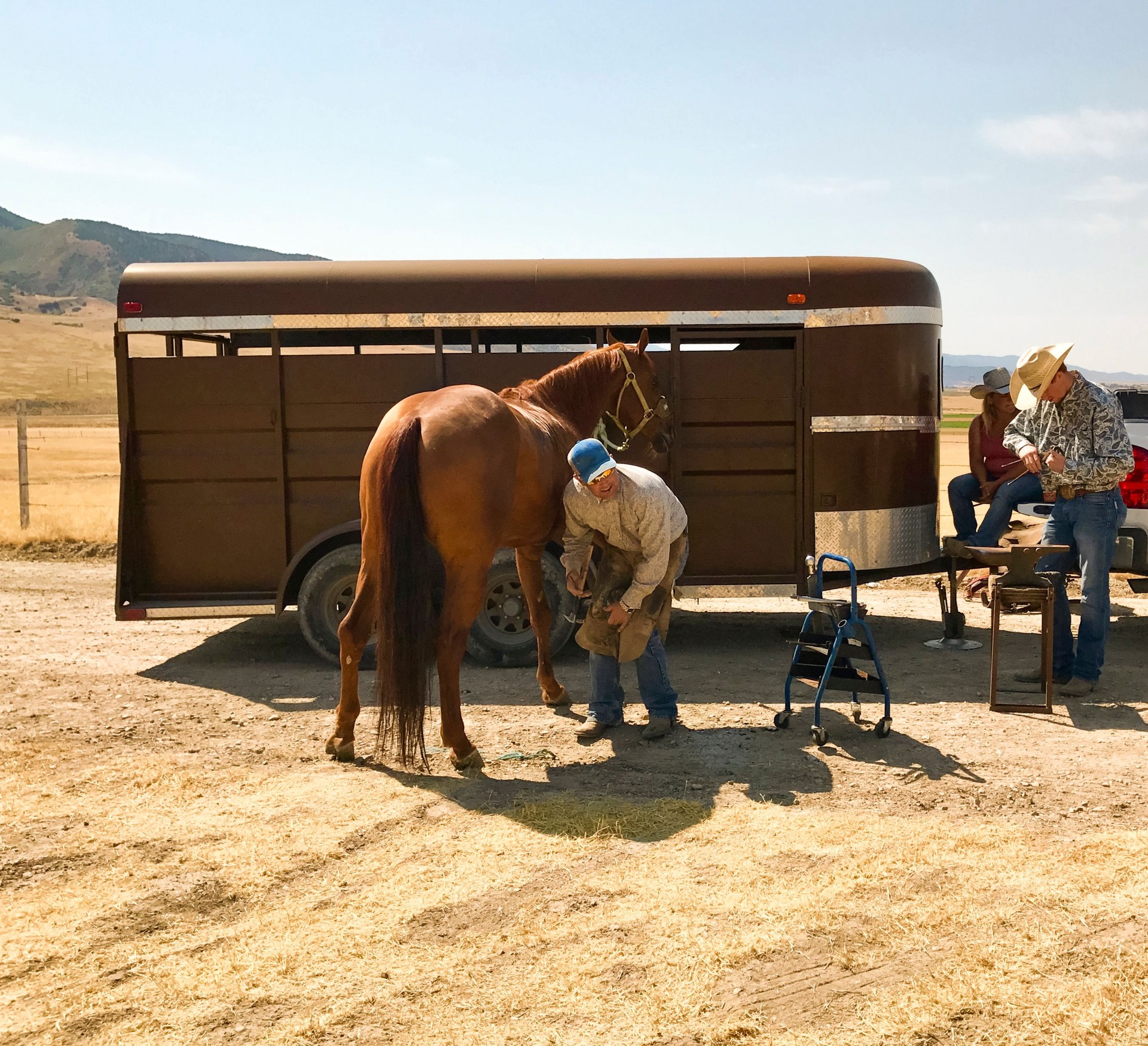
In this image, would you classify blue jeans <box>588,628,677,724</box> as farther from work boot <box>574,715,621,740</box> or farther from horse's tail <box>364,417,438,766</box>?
horse's tail <box>364,417,438,766</box>

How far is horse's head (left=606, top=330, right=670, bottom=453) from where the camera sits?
6.52 m

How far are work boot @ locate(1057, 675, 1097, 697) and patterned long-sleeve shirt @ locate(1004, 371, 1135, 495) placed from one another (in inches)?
46.7

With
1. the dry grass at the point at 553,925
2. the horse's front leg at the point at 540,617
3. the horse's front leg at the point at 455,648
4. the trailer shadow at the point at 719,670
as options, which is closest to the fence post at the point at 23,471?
the trailer shadow at the point at 719,670

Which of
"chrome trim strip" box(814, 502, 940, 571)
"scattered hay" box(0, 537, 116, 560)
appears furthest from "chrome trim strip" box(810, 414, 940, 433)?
"scattered hay" box(0, 537, 116, 560)

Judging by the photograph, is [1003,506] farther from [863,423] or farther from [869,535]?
[863,423]

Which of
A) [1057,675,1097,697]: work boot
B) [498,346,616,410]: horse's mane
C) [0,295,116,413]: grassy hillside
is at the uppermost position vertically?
[0,295,116,413]: grassy hillside

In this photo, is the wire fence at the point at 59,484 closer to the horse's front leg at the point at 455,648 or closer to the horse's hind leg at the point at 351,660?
→ the horse's hind leg at the point at 351,660

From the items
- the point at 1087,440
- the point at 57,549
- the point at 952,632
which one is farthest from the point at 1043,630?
the point at 57,549

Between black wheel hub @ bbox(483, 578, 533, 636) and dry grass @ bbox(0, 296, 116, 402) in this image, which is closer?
black wheel hub @ bbox(483, 578, 533, 636)

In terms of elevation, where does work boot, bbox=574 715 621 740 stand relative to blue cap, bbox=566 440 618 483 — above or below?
below

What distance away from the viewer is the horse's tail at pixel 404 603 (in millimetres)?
4734

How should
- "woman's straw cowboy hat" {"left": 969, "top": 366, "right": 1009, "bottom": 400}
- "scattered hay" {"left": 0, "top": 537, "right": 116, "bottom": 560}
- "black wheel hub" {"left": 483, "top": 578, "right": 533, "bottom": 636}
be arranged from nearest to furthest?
"black wheel hub" {"left": 483, "top": 578, "right": 533, "bottom": 636}
"woman's straw cowboy hat" {"left": 969, "top": 366, "right": 1009, "bottom": 400}
"scattered hay" {"left": 0, "top": 537, "right": 116, "bottom": 560}

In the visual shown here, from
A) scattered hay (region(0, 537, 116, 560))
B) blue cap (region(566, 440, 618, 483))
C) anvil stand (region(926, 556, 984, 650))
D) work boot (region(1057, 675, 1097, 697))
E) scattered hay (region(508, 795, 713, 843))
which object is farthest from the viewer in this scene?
scattered hay (region(0, 537, 116, 560))

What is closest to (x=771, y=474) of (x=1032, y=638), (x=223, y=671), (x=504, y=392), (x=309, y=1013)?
(x=504, y=392)
